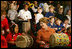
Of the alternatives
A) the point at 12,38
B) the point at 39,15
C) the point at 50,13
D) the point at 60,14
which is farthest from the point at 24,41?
the point at 60,14

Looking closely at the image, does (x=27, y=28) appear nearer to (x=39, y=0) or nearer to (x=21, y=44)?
(x=21, y=44)

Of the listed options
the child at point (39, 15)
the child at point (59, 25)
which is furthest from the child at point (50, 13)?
the child at point (59, 25)

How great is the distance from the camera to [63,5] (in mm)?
8172

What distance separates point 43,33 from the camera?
7.21m

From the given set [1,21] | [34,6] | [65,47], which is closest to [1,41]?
[1,21]

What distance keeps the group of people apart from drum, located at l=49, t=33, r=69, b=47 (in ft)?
0.63

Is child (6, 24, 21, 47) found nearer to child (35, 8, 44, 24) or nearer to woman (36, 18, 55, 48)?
woman (36, 18, 55, 48)

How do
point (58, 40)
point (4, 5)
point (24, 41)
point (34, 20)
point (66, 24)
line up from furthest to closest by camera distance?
point (66, 24) → point (34, 20) → point (4, 5) → point (58, 40) → point (24, 41)

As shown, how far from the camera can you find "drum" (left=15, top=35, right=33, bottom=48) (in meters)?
6.99

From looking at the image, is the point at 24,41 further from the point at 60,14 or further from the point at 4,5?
the point at 60,14

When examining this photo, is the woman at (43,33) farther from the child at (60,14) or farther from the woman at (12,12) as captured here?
the woman at (12,12)

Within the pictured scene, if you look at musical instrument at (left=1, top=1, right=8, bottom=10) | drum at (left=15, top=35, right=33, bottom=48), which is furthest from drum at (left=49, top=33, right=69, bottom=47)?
musical instrument at (left=1, top=1, right=8, bottom=10)

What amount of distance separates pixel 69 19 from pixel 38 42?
5.78 feet

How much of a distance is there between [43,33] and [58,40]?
1.89ft
